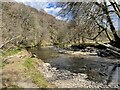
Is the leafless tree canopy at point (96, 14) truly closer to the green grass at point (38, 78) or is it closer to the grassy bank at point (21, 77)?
the grassy bank at point (21, 77)

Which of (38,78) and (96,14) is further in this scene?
(38,78)

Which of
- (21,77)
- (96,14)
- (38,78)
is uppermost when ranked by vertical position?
(96,14)

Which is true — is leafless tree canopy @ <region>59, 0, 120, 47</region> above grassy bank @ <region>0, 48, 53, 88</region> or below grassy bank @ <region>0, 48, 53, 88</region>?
above

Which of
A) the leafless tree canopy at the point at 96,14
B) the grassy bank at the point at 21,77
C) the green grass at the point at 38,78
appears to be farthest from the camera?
the green grass at the point at 38,78

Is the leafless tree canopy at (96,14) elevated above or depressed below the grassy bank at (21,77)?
above

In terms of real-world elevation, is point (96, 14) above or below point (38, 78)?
above

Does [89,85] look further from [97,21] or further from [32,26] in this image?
[32,26]

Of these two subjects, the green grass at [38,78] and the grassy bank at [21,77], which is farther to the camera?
the green grass at [38,78]

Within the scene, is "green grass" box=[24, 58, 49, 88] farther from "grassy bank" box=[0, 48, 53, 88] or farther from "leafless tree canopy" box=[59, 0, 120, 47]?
"leafless tree canopy" box=[59, 0, 120, 47]

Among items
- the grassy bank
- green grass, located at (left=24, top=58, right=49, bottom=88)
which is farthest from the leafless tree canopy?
green grass, located at (left=24, top=58, right=49, bottom=88)

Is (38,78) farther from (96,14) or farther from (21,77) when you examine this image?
(96,14)

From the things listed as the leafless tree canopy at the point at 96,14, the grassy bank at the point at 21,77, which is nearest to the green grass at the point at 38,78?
the grassy bank at the point at 21,77

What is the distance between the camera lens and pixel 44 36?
7962 centimetres

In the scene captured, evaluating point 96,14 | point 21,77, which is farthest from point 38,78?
point 96,14
